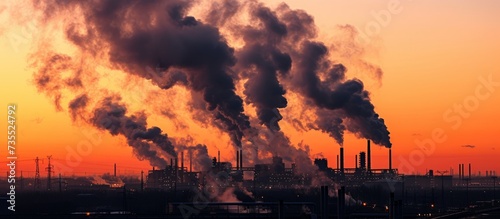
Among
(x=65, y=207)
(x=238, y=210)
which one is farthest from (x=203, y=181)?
(x=238, y=210)

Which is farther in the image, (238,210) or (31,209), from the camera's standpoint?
(31,209)

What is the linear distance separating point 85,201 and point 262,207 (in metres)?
62.2

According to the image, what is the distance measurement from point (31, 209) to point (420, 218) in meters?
62.0

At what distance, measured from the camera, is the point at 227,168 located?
197 m

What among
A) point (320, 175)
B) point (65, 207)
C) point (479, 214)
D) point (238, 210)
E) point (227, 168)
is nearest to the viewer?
point (479, 214)

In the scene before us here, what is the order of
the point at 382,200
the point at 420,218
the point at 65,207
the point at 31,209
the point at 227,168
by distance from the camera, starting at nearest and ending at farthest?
the point at 420,218, the point at 31,209, the point at 65,207, the point at 382,200, the point at 227,168

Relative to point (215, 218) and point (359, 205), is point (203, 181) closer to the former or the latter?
point (359, 205)

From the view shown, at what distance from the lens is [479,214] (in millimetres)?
107688

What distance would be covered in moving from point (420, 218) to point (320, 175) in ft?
212

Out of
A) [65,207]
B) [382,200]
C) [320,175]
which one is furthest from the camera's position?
[382,200]

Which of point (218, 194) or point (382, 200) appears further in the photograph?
point (382, 200)

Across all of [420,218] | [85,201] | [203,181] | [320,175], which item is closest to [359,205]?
[320,175]

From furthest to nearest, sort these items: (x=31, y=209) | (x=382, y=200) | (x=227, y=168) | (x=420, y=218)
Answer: (x=227, y=168)
(x=382, y=200)
(x=31, y=209)
(x=420, y=218)

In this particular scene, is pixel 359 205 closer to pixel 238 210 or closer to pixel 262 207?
pixel 262 207
